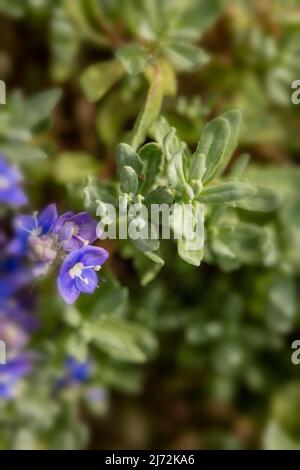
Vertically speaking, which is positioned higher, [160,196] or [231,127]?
[231,127]

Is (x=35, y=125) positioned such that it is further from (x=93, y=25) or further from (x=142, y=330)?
(x=142, y=330)

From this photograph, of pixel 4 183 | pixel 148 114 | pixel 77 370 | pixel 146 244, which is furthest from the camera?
pixel 77 370

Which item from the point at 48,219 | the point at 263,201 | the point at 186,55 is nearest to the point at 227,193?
the point at 263,201

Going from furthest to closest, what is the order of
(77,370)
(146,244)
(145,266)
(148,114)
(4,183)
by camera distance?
(77,370) → (4,183) → (145,266) → (148,114) → (146,244)

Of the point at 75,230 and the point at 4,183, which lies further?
the point at 4,183

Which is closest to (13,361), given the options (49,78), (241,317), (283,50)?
(241,317)

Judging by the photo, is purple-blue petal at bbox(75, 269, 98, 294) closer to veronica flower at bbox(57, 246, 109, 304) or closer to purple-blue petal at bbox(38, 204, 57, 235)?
veronica flower at bbox(57, 246, 109, 304)

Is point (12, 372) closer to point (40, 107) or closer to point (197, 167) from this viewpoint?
point (40, 107)
